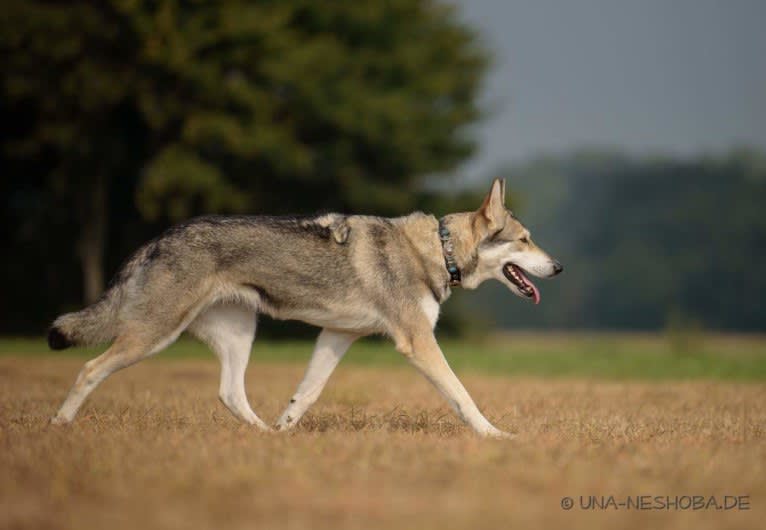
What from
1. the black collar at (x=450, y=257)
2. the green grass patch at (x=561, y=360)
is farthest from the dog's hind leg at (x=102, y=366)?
the green grass patch at (x=561, y=360)

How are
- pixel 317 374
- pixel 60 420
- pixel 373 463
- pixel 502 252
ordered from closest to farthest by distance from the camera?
1. pixel 373 463
2. pixel 60 420
3. pixel 317 374
4. pixel 502 252

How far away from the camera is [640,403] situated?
10664mm

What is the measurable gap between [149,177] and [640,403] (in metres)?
18.5

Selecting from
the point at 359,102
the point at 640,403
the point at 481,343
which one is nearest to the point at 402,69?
the point at 359,102

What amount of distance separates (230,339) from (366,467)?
3.05 metres

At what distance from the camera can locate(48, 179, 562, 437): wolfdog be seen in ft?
23.9

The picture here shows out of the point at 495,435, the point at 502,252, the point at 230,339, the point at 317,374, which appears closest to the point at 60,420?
the point at 230,339

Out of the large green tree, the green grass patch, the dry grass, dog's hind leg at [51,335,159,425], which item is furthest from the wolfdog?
the large green tree

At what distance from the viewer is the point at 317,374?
25.5 ft

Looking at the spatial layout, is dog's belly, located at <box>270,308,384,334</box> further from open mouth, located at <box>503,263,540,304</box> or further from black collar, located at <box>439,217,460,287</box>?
open mouth, located at <box>503,263,540,304</box>

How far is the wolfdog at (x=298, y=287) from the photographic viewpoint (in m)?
7.29

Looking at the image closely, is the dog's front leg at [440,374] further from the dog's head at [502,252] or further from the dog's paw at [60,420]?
the dog's paw at [60,420]

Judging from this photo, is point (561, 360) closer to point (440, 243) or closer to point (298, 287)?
point (440, 243)

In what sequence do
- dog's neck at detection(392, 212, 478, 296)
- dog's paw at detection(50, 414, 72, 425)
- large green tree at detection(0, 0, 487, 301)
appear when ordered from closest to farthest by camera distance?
1. dog's paw at detection(50, 414, 72, 425)
2. dog's neck at detection(392, 212, 478, 296)
3. large green tree at detection(0, 0, 487, 301)
